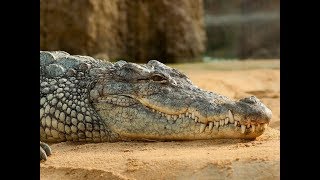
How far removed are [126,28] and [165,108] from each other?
802 centimetres

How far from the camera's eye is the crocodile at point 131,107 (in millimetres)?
3520

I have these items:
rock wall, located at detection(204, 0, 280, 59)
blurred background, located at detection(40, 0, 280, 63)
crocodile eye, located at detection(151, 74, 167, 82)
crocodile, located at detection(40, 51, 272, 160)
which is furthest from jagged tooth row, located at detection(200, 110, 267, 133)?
rock wall, located at detection(204, 0, 280, 59)

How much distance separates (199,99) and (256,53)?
13873 mm

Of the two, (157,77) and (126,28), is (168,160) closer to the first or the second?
(157,77)

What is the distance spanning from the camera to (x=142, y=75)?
12.7ft

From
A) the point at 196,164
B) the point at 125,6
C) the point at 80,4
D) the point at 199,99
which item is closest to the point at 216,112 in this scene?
the point at 199,99

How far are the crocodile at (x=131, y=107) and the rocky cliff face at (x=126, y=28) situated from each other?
648 centimetres

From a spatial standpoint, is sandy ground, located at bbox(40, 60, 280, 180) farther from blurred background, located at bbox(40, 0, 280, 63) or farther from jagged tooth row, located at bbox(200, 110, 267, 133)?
blurred background, located at bbox(40, 0, 280, 63)

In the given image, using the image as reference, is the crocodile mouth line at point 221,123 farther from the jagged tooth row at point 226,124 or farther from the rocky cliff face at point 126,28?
the rocky cliff face at point 126,28

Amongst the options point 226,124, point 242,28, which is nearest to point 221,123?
point 226,124

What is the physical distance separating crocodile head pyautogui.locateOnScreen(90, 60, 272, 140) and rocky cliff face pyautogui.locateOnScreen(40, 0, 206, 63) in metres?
6.74

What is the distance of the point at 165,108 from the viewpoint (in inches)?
145

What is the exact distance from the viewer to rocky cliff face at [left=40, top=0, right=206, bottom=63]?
1061cm

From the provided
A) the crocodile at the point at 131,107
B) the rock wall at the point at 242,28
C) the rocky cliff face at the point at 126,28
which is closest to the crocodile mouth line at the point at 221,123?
the crocodile at the point at 131,107
